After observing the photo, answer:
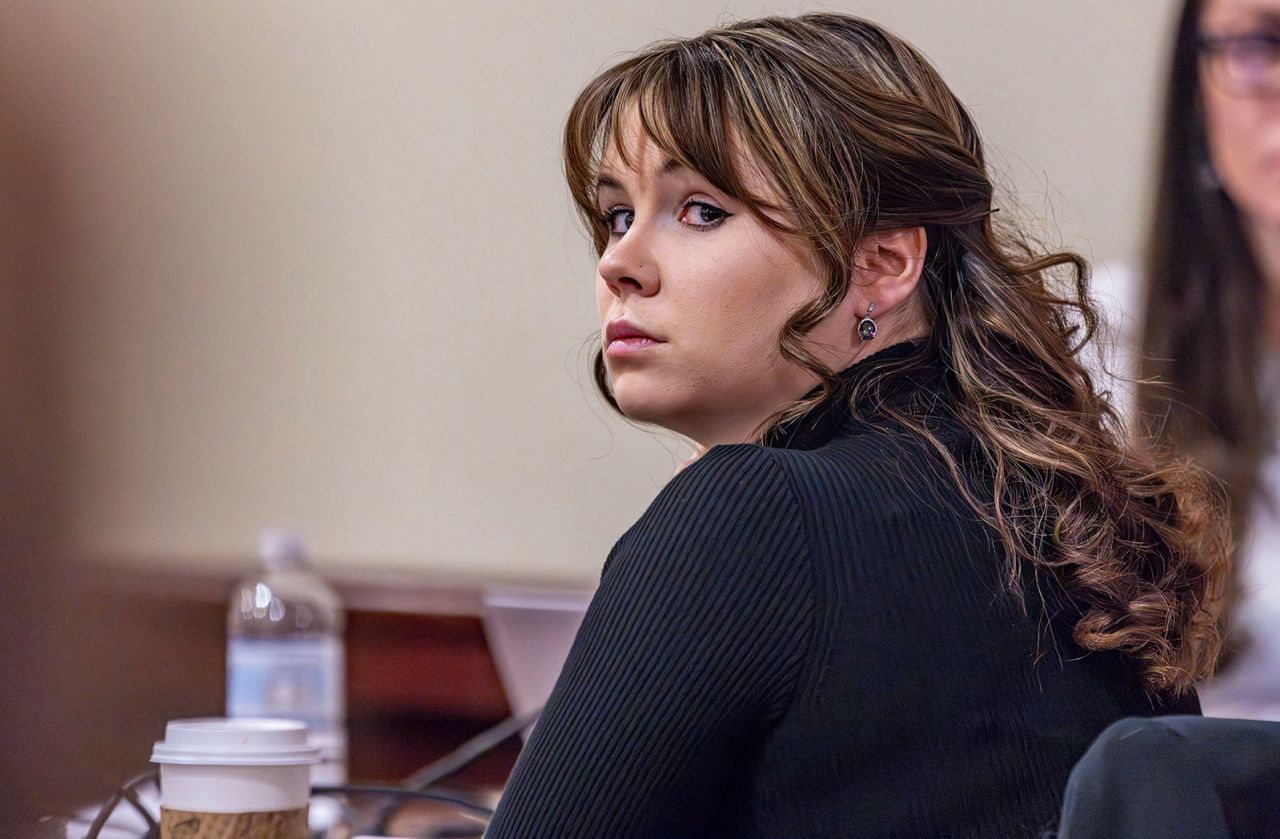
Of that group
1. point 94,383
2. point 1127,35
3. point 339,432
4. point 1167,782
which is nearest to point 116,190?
point 94,383

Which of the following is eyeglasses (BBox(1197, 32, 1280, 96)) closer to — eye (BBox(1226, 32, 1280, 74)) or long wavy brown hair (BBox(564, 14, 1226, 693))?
eye (BBox(1226, 32, 1280, 74))

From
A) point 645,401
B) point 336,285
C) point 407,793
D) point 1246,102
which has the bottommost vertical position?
point 407,793

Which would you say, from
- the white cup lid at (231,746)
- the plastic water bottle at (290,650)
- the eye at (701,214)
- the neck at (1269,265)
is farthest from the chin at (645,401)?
the neck at (1269,265)

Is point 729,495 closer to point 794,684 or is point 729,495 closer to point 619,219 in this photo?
point 794,684

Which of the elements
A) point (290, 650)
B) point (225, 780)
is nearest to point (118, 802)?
point (225, 780)

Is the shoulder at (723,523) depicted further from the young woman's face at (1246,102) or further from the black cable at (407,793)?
the young woman's face at (1246,102)

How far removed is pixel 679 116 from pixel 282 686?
1046mm

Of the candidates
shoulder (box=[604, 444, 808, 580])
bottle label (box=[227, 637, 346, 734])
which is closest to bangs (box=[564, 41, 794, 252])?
shoulder (box=[604, 444, 808, 580])

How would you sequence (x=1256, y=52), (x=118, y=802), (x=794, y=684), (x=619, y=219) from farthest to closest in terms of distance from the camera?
1. (x=1256, y=52)
2. (x=619, y=219)
3. (x=118, y=802)
4. (x=794, y=684)

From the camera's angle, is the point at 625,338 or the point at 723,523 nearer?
the point at 723,523

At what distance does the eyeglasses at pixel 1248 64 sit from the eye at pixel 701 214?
1365 mm

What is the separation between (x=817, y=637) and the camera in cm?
71

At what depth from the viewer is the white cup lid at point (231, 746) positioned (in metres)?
0.80

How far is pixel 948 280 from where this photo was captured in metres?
0.98
